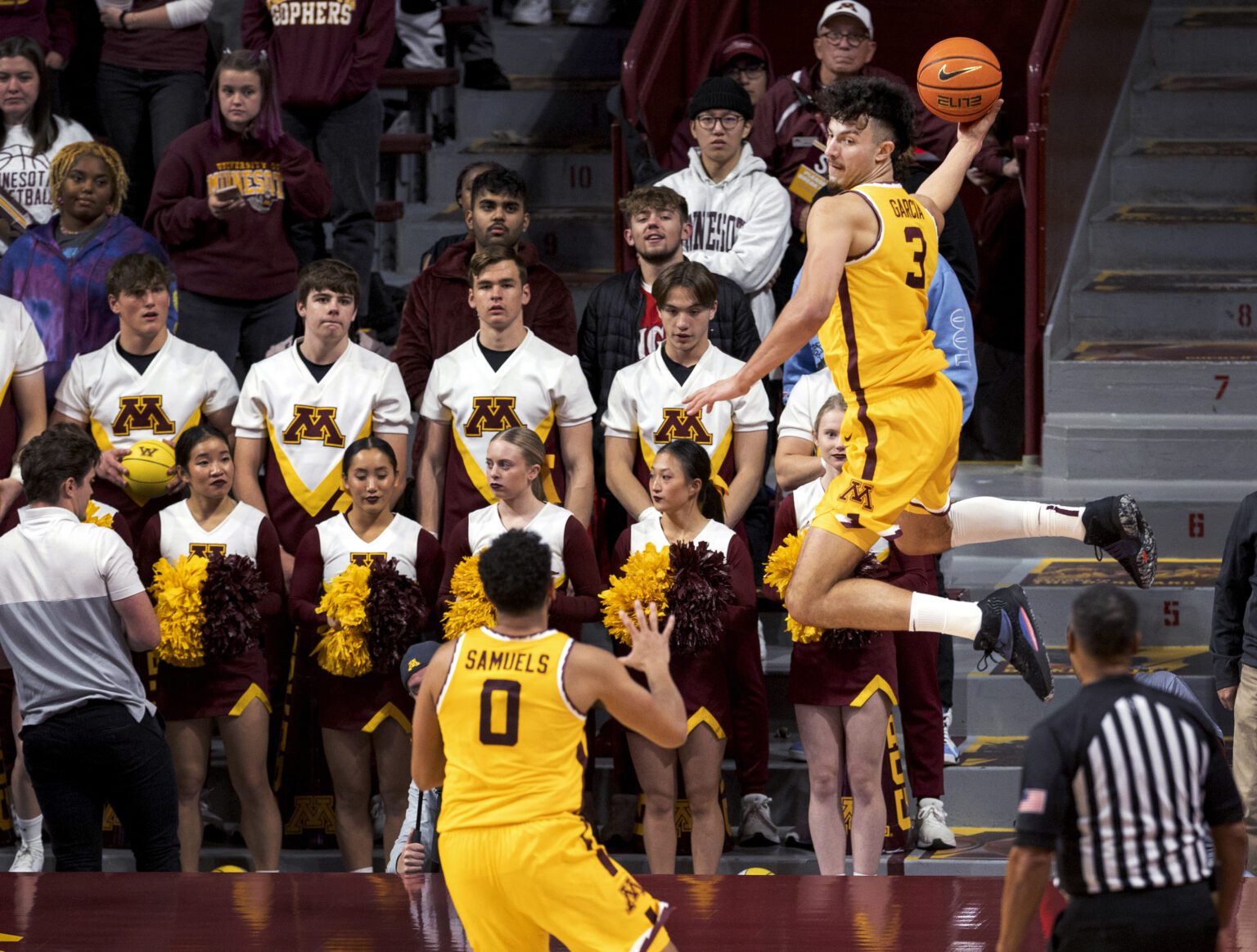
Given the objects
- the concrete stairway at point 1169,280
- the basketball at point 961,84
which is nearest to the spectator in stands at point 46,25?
the basketball at point 961,84

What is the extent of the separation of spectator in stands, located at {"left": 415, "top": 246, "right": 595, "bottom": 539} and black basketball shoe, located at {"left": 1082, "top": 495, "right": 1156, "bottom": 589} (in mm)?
2102

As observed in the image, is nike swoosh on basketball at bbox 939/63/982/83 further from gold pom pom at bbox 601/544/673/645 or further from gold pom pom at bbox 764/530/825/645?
gold pom pom at bbox 601/544/673/645

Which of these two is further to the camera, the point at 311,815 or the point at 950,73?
the point at 311,815

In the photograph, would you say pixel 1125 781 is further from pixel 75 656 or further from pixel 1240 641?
pixel 75 656

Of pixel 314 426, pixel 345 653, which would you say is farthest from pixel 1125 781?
pixel 314 426

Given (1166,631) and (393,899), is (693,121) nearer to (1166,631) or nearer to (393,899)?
(1166,631)

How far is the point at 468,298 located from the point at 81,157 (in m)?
1.75

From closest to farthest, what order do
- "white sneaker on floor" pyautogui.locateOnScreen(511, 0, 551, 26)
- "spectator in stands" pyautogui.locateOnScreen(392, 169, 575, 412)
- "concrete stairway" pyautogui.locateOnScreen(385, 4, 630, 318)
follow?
"spectator in stands" pyautogui.locateOnScreen(392, 169, 575, 412), "concrete stairway" pyautogui.locateOnScreen(385, 4, 630, 318), "white sneaker on floor" pyautogui.locateOnScreen(511, 0, 551, 26)

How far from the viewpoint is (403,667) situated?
6.21 metres

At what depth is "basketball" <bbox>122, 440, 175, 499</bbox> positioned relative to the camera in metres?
7.00

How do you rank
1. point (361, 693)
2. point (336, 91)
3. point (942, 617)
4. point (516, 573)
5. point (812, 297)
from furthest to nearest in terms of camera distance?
point (336, 91) < point (361, 693) < point (942, 617) < point (812, 297) < point (516, 573)

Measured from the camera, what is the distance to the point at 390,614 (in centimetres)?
651

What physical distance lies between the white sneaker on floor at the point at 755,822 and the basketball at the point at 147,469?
2.64 meters

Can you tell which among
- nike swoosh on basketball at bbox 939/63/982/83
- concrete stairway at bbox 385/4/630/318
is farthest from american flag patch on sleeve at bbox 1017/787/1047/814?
concrete stairway at bbox 385/4/630/318
